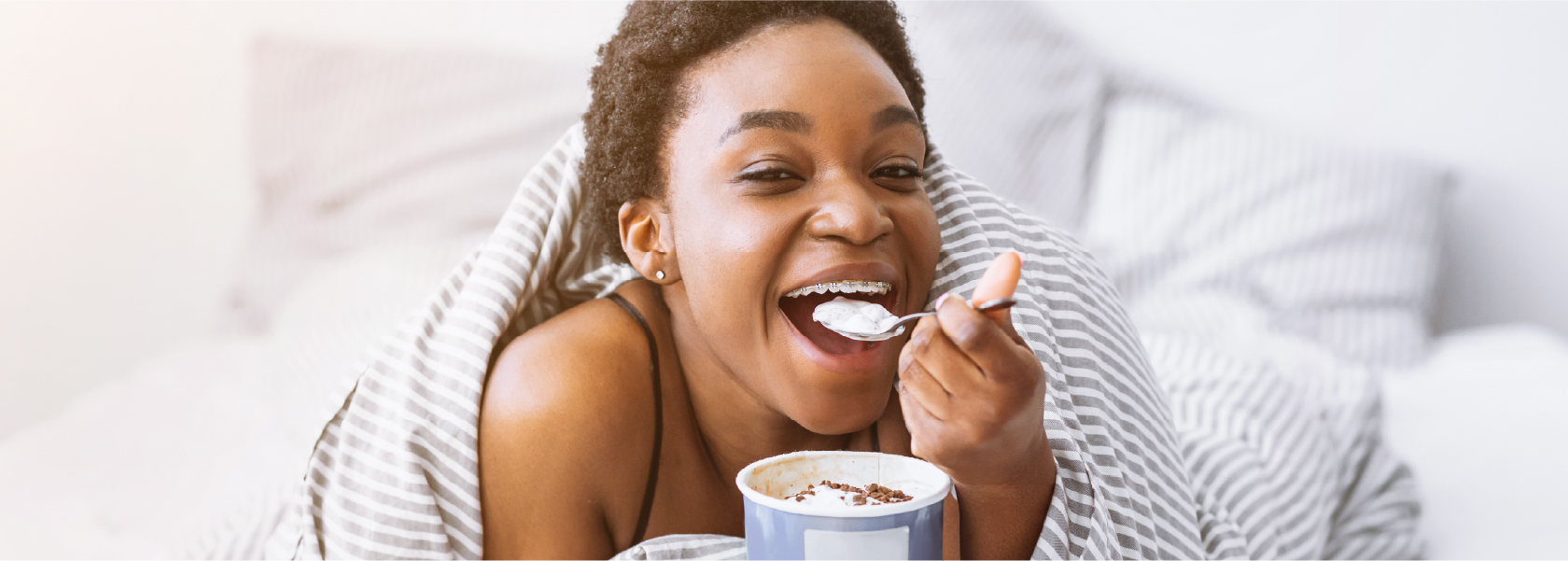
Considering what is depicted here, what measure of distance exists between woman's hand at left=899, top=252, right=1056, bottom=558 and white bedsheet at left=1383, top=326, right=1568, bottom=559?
2.54 feet

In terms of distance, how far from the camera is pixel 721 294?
0.73 metres

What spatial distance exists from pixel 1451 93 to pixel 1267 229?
0.29 metres

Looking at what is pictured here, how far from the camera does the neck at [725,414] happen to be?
85 cm

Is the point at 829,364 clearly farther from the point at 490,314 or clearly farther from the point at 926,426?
the point at 490,314

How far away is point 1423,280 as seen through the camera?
1398mm

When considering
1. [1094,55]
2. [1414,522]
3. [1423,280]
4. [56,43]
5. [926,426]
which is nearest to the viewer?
[926,426]

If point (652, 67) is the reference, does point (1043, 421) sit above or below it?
below

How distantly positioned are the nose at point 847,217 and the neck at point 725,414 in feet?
0.63

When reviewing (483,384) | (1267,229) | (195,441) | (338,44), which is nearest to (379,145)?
(338,44)

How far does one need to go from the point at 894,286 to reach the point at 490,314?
35 centimetres

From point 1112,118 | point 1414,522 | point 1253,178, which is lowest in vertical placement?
point 1414,522

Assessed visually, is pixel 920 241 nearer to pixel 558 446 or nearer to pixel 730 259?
pixel 730 259

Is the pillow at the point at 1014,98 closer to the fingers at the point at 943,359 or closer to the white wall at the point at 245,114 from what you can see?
the white wall at the point at 245,114

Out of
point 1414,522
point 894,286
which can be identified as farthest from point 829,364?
point 1414,522
